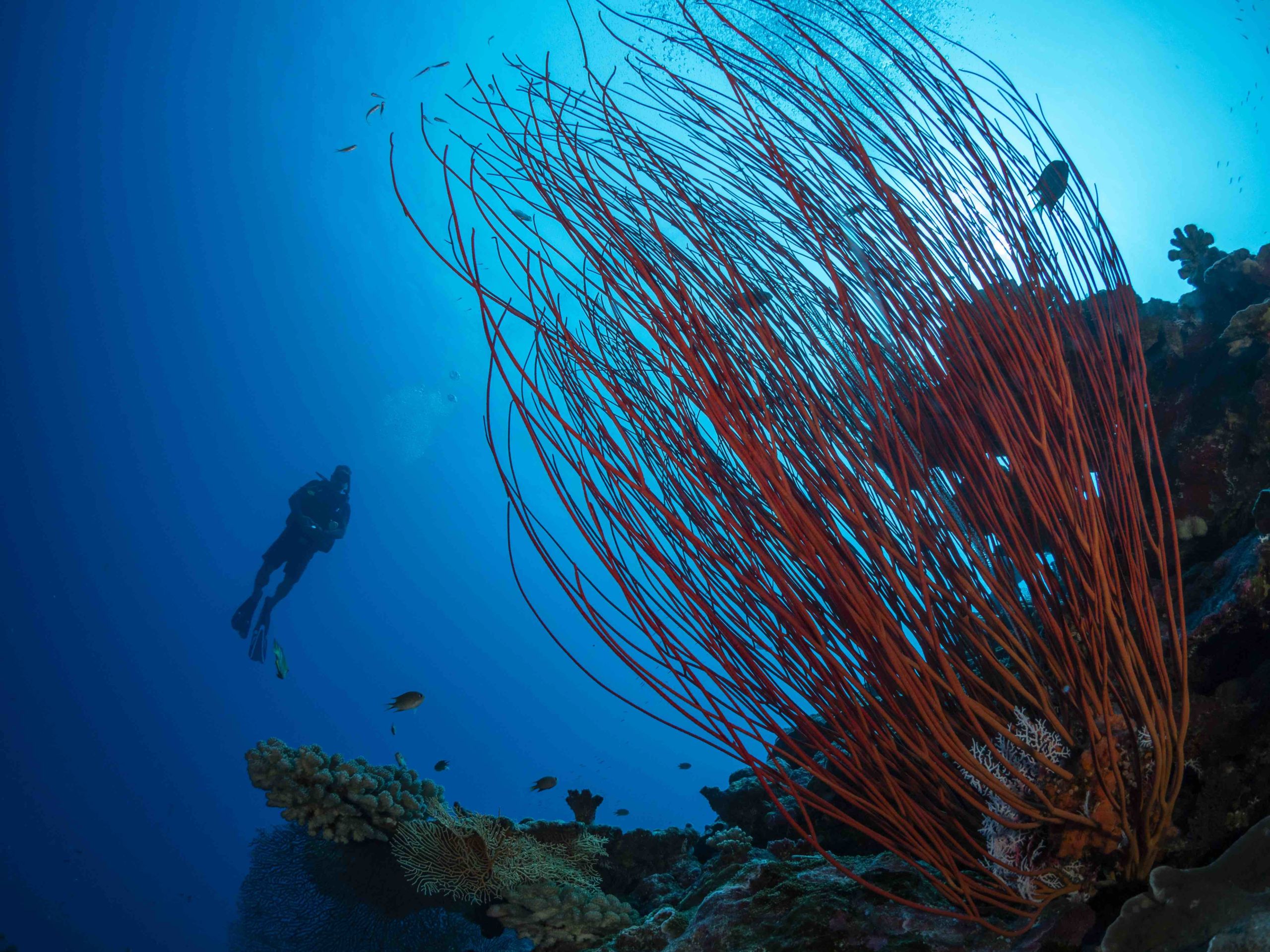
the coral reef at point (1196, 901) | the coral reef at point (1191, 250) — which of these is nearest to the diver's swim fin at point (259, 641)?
the coral reef at point (1196, 901)

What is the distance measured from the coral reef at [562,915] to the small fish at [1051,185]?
360cm

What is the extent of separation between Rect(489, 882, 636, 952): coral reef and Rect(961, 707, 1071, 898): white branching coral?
229cm

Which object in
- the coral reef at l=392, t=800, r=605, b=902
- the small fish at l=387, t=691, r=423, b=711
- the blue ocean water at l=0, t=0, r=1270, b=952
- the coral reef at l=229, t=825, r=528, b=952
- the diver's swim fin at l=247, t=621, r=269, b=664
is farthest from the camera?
the blue ocean water at l=0, t=0, r=1270, b=952

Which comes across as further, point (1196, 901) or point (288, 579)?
point (288, 579)

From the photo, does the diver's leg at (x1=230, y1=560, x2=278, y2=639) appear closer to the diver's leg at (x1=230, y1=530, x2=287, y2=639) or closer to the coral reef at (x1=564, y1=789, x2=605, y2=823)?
the diver's leg at (x1=230, y1=530, x2=287, y2=639)

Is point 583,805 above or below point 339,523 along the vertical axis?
below

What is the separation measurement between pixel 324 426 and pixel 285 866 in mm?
54090

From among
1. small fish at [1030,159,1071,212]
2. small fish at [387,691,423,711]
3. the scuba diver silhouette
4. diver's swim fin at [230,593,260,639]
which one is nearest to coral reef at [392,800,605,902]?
small fish at [387,691,423,711]

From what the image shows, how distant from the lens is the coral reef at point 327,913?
4180 millimetres

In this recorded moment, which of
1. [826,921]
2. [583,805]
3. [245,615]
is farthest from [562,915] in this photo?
[245,615]

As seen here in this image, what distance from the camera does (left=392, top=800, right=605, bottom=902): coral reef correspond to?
3340 mm

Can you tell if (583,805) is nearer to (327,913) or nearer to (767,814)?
(767,814)

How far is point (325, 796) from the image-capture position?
3926mm

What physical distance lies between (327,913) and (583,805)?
206 centimetres
